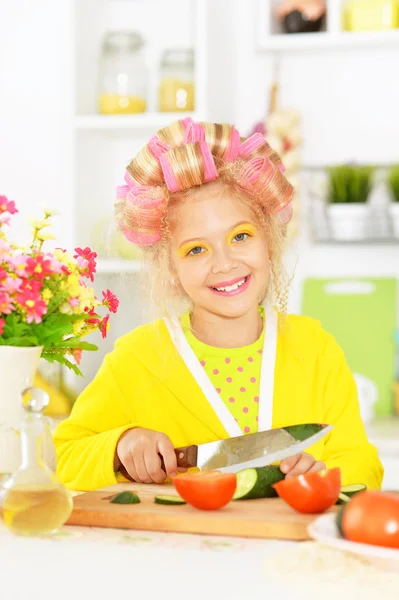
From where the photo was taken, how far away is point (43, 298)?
43.6 inches

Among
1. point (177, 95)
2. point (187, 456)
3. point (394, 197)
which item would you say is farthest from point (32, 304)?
point (394, 197)

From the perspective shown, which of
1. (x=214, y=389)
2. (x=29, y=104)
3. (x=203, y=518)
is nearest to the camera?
(x=203, y=518)

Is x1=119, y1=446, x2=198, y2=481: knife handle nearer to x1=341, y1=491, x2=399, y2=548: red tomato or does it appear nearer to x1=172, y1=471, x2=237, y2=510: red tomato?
x1=172, y1=471, x2=237, y2=510: red tomato

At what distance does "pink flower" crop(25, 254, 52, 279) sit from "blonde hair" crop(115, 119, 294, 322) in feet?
1.08

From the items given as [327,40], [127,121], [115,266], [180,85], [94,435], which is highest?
[327,40]

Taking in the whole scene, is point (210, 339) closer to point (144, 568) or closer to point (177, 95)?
point (144, 568)

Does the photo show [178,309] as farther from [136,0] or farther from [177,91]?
[136,0]

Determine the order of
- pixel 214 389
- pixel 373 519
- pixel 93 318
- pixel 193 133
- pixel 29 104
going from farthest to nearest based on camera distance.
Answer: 1. pixel 29 104
2. pixel 214 389
3. pixel 193 133
4. pixel 93 318
5. pixel 373 519

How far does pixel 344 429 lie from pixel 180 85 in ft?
4.89

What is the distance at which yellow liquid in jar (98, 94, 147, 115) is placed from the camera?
273 cm

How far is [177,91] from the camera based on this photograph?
2693 millimetres

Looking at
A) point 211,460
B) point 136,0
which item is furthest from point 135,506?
point 136,0

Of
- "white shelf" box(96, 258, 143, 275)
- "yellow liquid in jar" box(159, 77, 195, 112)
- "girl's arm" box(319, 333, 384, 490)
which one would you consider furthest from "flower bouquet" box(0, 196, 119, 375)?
"yellow liquid in jar" box(159, 77, 195, 112)

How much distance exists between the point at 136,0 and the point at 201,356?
1.74 metres
